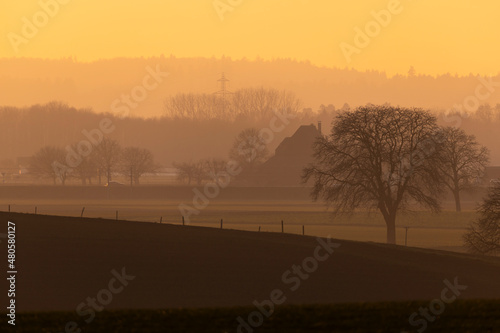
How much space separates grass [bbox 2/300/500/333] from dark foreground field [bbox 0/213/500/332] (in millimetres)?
31

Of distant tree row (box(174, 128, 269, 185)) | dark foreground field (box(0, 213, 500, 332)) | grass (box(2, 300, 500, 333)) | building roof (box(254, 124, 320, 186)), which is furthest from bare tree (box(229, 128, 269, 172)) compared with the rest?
grass (box(2, 300, 500, 333))

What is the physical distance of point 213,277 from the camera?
3912cm

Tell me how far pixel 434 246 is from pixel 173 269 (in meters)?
31.3

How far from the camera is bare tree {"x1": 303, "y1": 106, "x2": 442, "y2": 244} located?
70.9 m

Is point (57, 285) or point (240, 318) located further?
point (57, 285)

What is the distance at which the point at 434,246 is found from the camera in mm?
67000

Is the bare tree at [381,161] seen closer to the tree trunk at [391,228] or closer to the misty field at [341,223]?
the tree trunk at [391,228]

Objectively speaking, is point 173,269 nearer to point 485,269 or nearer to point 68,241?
point 68,241

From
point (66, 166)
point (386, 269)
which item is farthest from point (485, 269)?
point (66, 166)

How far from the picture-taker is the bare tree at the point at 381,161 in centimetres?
7088

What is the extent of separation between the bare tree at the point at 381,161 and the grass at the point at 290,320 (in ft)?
144

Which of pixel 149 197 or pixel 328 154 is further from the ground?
pixel 328 154

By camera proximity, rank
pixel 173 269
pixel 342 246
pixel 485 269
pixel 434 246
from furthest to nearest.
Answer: pixel 434 246
pixel 342 246
pixel 485 269
pixel 173 269

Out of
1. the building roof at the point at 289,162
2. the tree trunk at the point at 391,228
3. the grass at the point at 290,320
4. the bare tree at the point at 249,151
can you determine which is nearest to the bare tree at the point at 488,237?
the tree trunk at the point at 391,228
